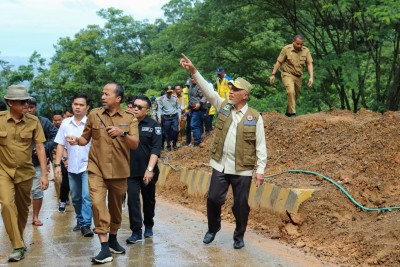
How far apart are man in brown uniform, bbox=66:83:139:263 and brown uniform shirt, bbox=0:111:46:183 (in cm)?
67

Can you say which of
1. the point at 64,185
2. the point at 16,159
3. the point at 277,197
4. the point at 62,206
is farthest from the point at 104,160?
the point at 62,206

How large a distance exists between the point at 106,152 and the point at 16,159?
113 centimetres

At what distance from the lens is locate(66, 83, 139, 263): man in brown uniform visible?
6512 millimetres

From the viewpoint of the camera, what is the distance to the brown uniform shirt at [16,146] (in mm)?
6742

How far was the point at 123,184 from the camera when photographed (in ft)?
22.4

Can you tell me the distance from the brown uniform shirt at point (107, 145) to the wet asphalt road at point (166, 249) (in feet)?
3.54

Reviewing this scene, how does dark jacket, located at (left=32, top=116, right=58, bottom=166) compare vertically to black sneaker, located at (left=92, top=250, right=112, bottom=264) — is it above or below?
above

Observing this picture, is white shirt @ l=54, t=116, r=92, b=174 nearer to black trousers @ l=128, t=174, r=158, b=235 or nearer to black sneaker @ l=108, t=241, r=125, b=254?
black trousers @ l=128, t=174, r=158, b=235

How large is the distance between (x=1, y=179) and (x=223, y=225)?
12.5ft

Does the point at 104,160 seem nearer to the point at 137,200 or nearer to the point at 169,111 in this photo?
the point at 137,200

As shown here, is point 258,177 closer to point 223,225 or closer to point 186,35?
point 223,225

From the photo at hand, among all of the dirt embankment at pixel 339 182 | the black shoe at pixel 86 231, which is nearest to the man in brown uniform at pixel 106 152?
the black shoe at pixel 86 231

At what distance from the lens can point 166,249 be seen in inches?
289

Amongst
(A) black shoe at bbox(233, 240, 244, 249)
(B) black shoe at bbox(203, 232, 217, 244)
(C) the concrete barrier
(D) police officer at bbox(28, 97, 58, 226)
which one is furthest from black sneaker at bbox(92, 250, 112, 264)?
(C) the concrete barrier
